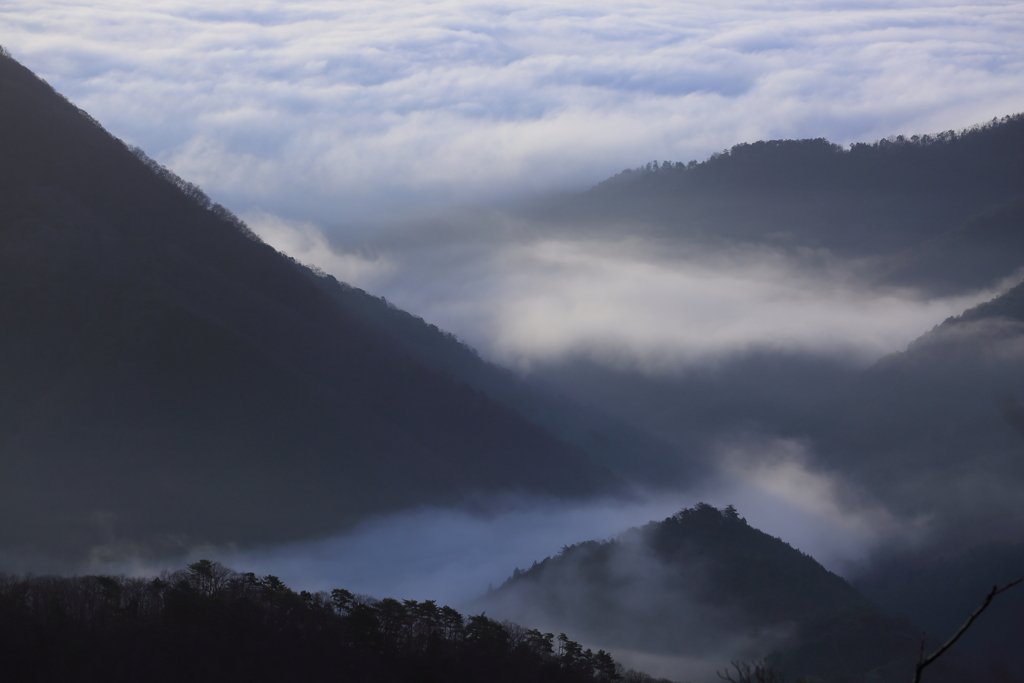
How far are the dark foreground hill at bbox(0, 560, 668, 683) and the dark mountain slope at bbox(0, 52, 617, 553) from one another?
4629 centimetres

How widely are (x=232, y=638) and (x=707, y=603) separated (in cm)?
8969

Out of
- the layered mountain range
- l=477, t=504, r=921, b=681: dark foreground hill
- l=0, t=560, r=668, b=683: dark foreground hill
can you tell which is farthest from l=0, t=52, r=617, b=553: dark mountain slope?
l=0, t=560, r=668, b=683: dark foreground hill

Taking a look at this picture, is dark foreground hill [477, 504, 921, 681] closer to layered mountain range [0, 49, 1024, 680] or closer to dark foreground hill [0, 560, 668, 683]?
layered mountain range [0, 49, 1024, 680]

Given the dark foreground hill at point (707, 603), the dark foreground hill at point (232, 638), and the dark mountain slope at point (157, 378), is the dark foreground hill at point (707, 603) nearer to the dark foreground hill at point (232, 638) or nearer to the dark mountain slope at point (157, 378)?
the dark mountain slope at point (157, 378)

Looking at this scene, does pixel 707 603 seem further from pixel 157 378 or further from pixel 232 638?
pixel 157 378

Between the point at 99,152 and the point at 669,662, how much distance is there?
13968cm

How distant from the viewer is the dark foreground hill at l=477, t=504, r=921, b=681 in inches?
4680

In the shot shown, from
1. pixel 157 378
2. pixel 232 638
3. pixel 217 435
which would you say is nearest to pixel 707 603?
pixel 217 435

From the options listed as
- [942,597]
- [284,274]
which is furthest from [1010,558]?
[284,274]

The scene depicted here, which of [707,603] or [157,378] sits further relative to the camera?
[707,603]

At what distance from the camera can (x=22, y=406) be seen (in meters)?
126

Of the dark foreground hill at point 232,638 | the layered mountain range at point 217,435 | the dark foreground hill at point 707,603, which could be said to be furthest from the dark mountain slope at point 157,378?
the dark foreground hill at point 232,638

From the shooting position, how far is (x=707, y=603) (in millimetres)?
136250

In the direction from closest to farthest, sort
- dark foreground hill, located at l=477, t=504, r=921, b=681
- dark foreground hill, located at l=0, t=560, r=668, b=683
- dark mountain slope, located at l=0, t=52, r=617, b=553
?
dark foreground hill, located at l=0, t=560, r=668, b=683 < dark foreground hill, located at l=477, t=504, r=921, b=681 < dark mountain slope, located at l=0, t=52, r=617, b=553
